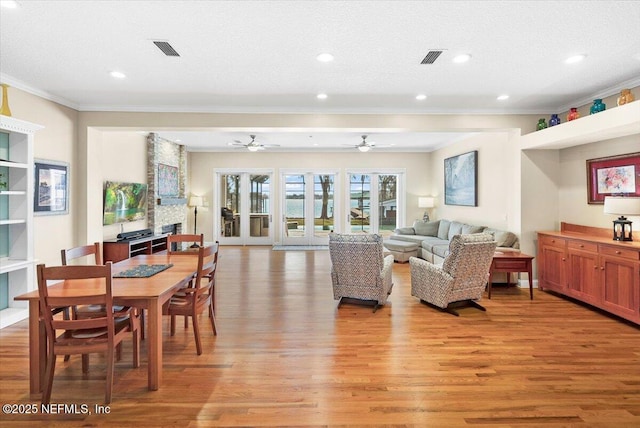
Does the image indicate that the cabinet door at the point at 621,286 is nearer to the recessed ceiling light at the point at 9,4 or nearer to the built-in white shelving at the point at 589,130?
the built-in white shelving at the point at 589,130

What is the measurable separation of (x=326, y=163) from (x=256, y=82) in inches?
237

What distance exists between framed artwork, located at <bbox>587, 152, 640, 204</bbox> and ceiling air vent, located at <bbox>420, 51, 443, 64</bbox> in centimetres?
289

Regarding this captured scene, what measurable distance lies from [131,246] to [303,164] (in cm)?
532


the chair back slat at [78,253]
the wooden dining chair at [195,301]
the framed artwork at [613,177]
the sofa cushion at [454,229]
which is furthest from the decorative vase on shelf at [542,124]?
the chair back slat at [78,253]

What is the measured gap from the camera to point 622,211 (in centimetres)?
393

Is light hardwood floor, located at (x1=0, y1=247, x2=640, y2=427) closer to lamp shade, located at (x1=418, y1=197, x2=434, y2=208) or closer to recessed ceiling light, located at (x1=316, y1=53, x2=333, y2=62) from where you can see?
recessed ceiling light, located at (x1=316, y1=53, x2=333, y2=62)

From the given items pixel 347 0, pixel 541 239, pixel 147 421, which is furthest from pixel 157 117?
pixel 541 239

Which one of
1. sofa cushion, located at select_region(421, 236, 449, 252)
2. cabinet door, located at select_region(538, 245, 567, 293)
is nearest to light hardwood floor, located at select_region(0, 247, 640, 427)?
cabinet door, located at select_region(538, 245, 567, 293)

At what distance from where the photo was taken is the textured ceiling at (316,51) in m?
2.68

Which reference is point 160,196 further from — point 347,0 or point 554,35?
point 554,35

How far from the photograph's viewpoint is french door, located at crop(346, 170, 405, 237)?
10.2 metres

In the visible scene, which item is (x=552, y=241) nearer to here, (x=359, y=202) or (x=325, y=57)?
(x=325, y=57)

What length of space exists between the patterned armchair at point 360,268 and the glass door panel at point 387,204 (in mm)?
5868

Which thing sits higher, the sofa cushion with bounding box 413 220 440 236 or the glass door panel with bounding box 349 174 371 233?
the glass door panel with bounding box 349 174 371 233
